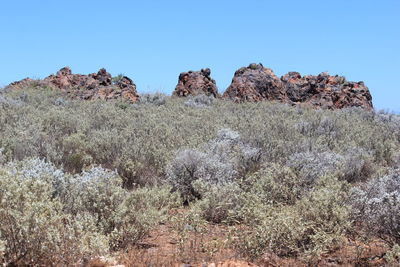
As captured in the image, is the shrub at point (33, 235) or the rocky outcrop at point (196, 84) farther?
the rocky outcrop at point (196, 84)

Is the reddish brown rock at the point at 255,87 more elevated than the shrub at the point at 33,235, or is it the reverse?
the reddish brown rock at the point at 255,87

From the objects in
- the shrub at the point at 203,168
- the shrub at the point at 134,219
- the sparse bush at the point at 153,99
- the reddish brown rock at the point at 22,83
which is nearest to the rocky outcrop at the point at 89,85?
the reddish brown rock at the point at 22,83

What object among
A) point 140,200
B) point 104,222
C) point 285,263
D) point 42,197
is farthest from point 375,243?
point 42,197

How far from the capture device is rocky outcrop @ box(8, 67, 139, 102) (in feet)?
62.0

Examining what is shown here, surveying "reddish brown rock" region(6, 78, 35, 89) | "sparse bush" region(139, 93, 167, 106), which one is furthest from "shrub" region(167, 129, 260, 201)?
"reddish brown rock" region(6, 78, 35, 89)

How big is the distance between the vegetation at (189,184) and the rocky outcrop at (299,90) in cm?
704

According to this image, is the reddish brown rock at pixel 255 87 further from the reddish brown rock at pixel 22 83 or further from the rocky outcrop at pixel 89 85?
the reddish brown rock at pixel 22 83

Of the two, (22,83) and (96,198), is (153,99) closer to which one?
(22,83)

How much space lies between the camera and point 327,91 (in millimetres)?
21703

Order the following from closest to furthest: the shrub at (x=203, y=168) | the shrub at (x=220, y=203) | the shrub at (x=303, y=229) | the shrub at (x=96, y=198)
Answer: the shrub at (x=303, y=229)
the shrub at (x=96, y=198)
the shrub at (x=220, y=203)
the shrub at (x=203, y=168)

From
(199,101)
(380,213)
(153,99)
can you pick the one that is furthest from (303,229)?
(153,99)

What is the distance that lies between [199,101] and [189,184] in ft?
38.7

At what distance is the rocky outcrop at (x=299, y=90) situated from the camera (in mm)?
20891

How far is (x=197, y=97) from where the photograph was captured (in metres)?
19.9
